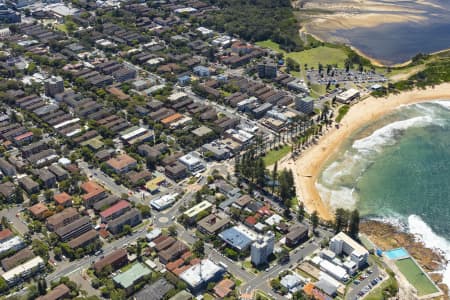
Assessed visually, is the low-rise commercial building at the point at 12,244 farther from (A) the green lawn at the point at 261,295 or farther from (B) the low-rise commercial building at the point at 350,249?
(B) the low-rise commercial building at the point at 350,249

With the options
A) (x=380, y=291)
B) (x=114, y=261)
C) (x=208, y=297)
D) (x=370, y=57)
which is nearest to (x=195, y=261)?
(x=208, y=297)

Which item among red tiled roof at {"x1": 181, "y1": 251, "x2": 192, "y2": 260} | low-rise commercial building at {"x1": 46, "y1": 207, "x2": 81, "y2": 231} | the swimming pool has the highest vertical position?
low-rise commercial building at {"x1": 46, "y1": 207, "x2": 81, "y2": 231}

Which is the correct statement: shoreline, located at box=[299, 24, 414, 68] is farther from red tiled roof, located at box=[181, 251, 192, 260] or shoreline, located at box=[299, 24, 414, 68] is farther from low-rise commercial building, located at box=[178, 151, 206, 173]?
red tiled roof, located at box=[181, 251, 192, 260]

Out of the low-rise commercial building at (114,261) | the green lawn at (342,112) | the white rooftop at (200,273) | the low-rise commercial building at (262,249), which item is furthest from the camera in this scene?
the green lawn at (342,112)

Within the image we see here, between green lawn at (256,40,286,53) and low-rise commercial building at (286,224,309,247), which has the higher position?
green lawn at (256,40,286,53)

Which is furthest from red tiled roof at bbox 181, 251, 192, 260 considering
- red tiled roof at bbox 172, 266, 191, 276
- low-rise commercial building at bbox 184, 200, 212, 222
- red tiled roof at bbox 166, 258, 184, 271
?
low-rise commercial building at bbox 184, 200, 212, 222

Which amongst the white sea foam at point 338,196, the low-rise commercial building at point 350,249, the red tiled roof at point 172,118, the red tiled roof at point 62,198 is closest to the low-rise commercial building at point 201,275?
the low-rise commercial building at point 350,249

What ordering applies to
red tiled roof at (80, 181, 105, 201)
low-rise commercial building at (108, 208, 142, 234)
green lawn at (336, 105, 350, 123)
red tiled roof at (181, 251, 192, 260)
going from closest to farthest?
1. red tiled roof at (181, 251, 192, 260)
2. low-rise commercial building at (108, 208, 142, 234)
3. red tiled roof at (80, 181, 105, 201)
4. green lawn at (336, 105, 350, 123)
